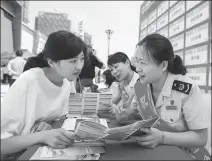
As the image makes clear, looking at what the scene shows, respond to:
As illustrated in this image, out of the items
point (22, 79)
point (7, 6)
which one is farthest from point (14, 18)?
point (22, 79)

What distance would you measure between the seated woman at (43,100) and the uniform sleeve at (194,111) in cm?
57

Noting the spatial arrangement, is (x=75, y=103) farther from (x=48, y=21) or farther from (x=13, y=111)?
(x=48, y=21)

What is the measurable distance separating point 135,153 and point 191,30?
3408mm

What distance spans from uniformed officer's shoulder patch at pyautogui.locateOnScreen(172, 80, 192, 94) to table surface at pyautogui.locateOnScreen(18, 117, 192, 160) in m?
0.33

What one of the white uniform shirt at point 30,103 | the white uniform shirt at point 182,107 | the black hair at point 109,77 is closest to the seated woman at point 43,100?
the white uniform shirt at point 30,103

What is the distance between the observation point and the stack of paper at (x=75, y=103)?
1.28 m

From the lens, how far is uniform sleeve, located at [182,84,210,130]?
900 mm

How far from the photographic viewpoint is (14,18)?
1122 centimetres

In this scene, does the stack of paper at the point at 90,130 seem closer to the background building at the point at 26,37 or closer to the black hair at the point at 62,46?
the black hair at the point at 62,46

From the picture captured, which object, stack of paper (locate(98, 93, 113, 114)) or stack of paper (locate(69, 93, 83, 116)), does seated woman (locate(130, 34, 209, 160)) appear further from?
stack of paper (locate(69, 93, 83, 116))

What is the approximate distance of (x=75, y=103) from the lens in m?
1.29

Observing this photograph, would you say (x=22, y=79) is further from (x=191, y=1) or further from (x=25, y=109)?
(x=191, y=1)

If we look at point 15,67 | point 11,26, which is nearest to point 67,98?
point 15,67

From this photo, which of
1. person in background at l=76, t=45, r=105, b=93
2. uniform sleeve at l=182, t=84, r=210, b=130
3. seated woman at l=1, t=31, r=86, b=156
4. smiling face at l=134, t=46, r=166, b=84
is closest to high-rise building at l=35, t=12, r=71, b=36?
person in background at l=76, t=45, r=105, b=93
